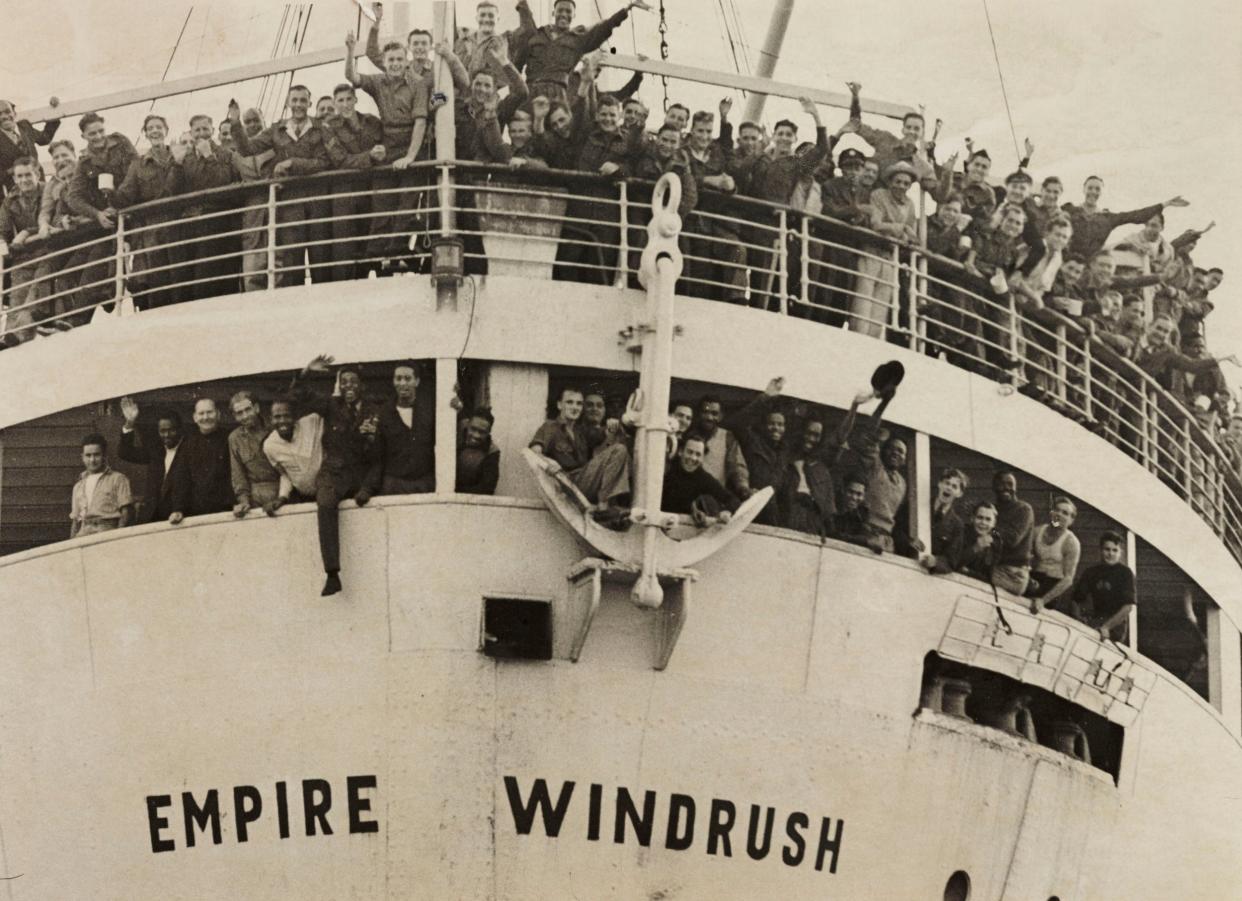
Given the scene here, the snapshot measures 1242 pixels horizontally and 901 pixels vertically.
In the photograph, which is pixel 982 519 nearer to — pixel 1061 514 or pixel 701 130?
pixel 1061 514

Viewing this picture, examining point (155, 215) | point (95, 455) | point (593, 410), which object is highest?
point (155, 215)

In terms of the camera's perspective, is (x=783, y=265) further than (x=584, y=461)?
Yes

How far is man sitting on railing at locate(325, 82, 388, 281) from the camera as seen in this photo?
48.2 feet

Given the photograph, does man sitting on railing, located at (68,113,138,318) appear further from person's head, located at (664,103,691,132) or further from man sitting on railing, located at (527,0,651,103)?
person's head, located at (664,103,691,132)

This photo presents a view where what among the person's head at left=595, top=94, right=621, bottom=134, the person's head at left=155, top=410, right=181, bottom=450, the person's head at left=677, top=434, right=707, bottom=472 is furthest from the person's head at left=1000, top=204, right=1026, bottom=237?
the person's head at left=155, top=410, right=181, bottom=450

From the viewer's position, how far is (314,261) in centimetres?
1486

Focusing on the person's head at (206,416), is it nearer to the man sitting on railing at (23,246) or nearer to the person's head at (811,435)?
the man sitting on railing at (23,246)

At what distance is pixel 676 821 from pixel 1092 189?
6.65 meters

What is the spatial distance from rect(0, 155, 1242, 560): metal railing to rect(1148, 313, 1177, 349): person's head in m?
1.54

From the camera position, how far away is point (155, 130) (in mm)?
15211

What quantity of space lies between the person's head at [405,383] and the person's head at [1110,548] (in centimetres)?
518

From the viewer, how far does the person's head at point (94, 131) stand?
15.4 meters

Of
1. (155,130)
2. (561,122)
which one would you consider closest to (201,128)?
(155,130)

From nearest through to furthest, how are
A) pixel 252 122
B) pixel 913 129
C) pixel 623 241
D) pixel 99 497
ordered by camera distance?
pixel 623 241 < pixel 99 497 < pixel 252 122 < pixel 913 129
